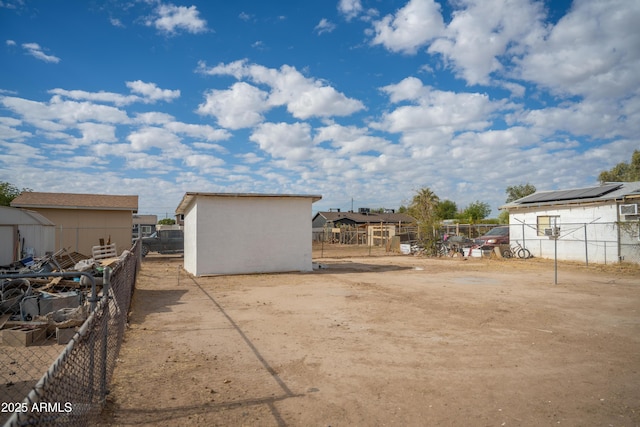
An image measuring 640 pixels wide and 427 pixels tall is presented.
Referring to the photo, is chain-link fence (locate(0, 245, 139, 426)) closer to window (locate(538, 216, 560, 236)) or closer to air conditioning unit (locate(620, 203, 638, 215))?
air conditioning unit (locate(620, 203, 638, 215))

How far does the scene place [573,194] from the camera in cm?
2172

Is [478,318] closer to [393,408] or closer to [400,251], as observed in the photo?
[393,408]

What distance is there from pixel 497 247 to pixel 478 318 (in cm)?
1699

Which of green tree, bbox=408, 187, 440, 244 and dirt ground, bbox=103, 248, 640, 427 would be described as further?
green tree, bbox=408, 187, 440, 244

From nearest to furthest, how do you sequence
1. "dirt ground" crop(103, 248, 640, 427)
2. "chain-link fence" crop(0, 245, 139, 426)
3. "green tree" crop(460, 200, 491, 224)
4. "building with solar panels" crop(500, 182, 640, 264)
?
"chain-link fence" crop(0, 245, 139, 426) < "dirt ground" crop(103, 248, 640, 427) < "building with solar panels" crop(500, 182, 640, 264) < "green tree" crop(460, 200, 491, 224)

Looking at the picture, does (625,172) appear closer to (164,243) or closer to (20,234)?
(164,243)

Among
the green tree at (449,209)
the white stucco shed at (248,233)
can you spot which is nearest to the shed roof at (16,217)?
the white stucco shed at (248,233)

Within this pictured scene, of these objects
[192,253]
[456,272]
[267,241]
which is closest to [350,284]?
[267,241]

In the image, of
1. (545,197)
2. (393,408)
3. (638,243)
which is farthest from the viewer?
(545,197)

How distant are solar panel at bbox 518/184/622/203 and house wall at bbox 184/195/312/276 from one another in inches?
567

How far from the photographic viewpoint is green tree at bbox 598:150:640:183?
38062 mm

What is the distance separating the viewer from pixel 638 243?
18.0 metres

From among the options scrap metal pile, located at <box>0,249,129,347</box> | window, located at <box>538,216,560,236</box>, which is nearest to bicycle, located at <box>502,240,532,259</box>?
window, located at <box>538,216,560,236</box>

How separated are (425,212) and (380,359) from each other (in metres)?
22.5
